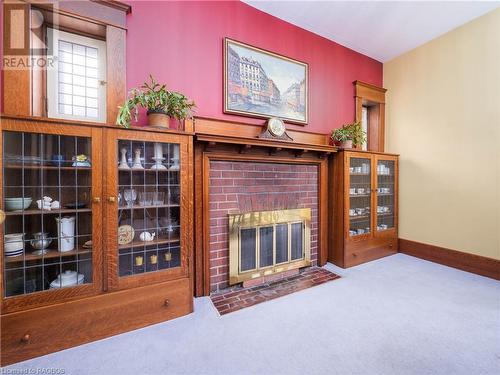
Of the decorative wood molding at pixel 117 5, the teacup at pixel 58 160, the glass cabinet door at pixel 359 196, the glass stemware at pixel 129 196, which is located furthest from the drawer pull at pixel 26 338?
the glass cabinet door at pixel 359 196

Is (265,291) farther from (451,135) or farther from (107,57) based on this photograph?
(451,135)

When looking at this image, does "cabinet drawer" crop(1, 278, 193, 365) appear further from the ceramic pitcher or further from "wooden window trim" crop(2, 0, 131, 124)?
"wooden window trim" crop(2, 0, 131, 124)

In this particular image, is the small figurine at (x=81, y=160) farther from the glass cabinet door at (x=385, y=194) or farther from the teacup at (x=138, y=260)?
the glass cabinet door at (x=385, y=194)

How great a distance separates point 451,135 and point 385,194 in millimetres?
1152

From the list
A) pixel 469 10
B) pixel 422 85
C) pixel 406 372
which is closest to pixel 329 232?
pixel 406 372

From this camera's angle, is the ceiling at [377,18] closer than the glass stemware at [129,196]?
No

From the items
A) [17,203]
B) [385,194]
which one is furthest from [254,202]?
[385,194]

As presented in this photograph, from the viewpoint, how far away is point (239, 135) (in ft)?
8.16

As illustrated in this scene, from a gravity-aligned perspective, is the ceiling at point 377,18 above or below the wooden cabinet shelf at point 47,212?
above

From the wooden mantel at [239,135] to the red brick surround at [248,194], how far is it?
0.95 feet

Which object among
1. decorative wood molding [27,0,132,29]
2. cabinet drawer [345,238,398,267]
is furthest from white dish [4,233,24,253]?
cabinet drawer [345,238,398,267]

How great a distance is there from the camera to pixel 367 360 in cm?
144

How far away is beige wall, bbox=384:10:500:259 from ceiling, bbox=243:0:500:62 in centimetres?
23

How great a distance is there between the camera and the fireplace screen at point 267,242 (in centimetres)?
239
